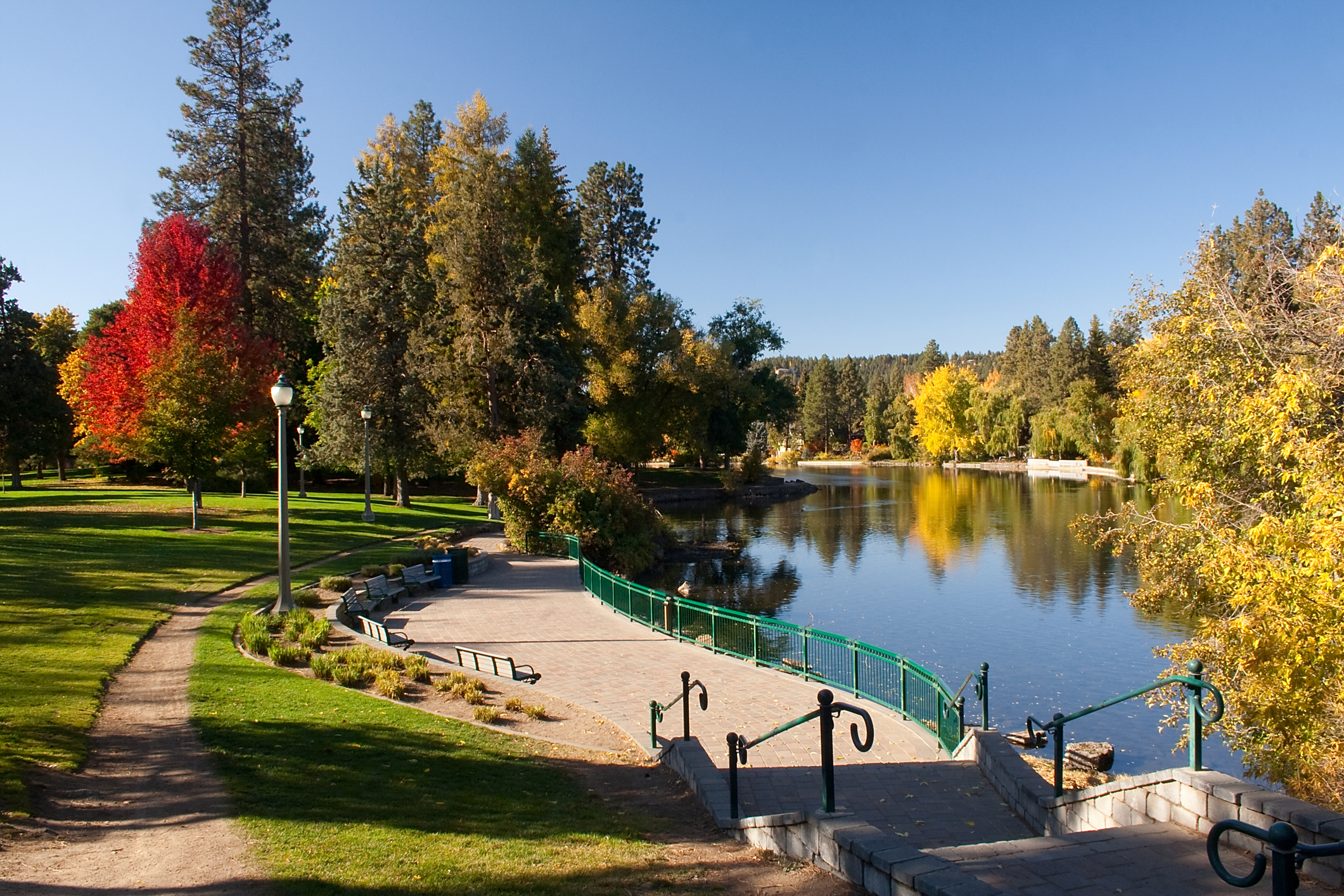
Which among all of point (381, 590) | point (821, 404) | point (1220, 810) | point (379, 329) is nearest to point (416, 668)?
point (381, 590)

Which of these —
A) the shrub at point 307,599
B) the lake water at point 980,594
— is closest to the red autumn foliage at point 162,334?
the shrub at point 307,599

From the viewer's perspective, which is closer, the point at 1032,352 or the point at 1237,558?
the point at 1237,558

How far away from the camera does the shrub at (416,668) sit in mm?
12602

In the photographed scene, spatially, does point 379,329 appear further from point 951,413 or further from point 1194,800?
point 951,413

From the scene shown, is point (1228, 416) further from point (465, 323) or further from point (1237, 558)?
point (465, 323)

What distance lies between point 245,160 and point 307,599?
1235 inches

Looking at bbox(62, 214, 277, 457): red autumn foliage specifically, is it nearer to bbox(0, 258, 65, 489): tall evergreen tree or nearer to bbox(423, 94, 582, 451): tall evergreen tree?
bbox(0, 258, 65, 489): tall evergreen tree

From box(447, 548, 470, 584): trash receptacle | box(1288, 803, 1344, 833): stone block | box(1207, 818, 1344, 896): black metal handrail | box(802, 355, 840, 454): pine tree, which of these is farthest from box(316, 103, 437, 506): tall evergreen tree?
box(802, 355, 840, 454): pine tree

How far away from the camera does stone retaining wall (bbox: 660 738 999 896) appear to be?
4508 mm

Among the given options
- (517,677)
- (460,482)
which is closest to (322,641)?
(517,677)

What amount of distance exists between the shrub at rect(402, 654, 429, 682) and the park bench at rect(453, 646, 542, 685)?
0.88m

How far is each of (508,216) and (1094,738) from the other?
3391 cm

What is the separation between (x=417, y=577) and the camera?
2234 centimetres

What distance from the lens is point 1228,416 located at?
1398 centimetres
